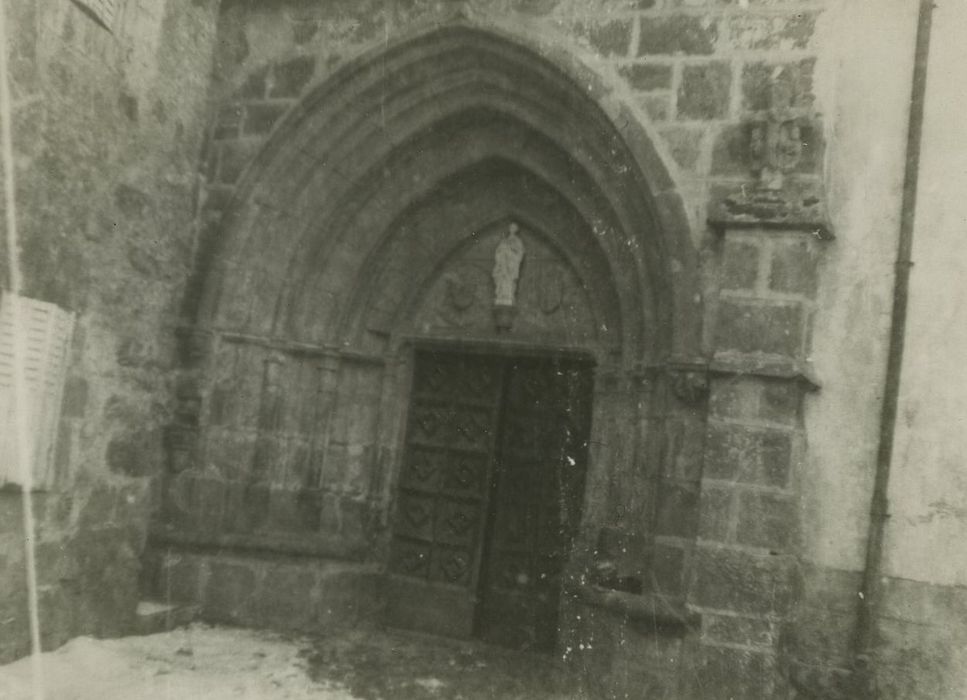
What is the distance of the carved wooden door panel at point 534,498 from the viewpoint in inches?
206

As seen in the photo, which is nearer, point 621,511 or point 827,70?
point 827,70

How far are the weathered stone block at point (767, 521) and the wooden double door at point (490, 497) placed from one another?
56.6 inches

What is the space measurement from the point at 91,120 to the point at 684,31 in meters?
3.08

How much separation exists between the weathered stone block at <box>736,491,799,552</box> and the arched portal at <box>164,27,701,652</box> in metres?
0.66

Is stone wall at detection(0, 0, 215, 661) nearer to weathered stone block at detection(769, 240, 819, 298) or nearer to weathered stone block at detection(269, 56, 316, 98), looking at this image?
weathered stone block at detection(269, 56, 316, 98)

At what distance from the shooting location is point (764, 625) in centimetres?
376

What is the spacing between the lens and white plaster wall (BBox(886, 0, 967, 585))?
3816 mm

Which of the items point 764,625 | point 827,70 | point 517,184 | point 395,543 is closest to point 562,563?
point 395,543

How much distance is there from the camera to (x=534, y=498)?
17.6 feet

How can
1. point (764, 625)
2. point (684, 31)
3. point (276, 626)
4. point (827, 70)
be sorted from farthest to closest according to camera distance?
point (276, 626)
point (684, 31)
point (827, 70)
point (764, 625)

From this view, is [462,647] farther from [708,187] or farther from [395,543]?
[708,187]

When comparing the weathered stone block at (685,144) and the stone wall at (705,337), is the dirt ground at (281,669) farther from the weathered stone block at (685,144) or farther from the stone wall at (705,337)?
the weathered stone block at (685,144)

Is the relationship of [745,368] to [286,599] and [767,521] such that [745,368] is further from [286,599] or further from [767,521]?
[286,599]

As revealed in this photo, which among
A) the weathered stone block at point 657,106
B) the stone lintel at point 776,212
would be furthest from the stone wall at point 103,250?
the stone lintel at point 776,212
